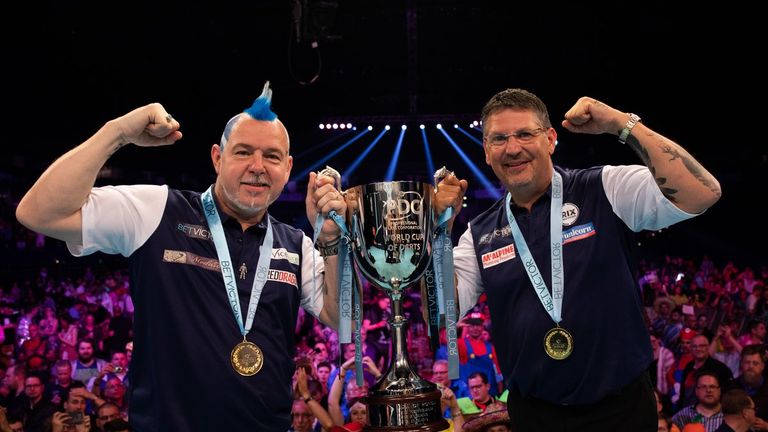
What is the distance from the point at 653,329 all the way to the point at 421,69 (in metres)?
8.23

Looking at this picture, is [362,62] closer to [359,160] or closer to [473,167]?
[359,160]

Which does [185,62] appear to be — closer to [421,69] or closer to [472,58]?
[421,69]

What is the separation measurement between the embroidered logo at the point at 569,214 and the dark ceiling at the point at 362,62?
7450mm

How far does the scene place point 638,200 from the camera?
2725 millimetres

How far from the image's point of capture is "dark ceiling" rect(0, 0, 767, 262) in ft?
41.9

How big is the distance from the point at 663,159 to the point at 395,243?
3.29 feet

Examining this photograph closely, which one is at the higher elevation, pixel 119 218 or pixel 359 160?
pixel 359 160

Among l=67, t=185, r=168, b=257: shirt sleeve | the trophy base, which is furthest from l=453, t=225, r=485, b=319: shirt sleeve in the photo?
l=67, t=185, r=168, b=257: shirt sleeve

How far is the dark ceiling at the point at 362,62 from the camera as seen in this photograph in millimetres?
12773

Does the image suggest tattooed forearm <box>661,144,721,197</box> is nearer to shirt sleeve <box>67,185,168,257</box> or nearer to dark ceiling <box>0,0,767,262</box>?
shirt sleeve <box>67,185,168,257</box>

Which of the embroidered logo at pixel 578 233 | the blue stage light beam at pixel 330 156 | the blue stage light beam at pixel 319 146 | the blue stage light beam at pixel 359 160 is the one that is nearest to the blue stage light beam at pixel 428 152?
the blue stage light beam at pixel 359 160

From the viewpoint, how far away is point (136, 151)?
22750 millimetres

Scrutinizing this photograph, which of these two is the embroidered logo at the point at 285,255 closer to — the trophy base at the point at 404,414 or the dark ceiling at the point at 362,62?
the trophy base at the point at 404,414

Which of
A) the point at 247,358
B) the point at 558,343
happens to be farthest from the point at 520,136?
the point at 247,358
